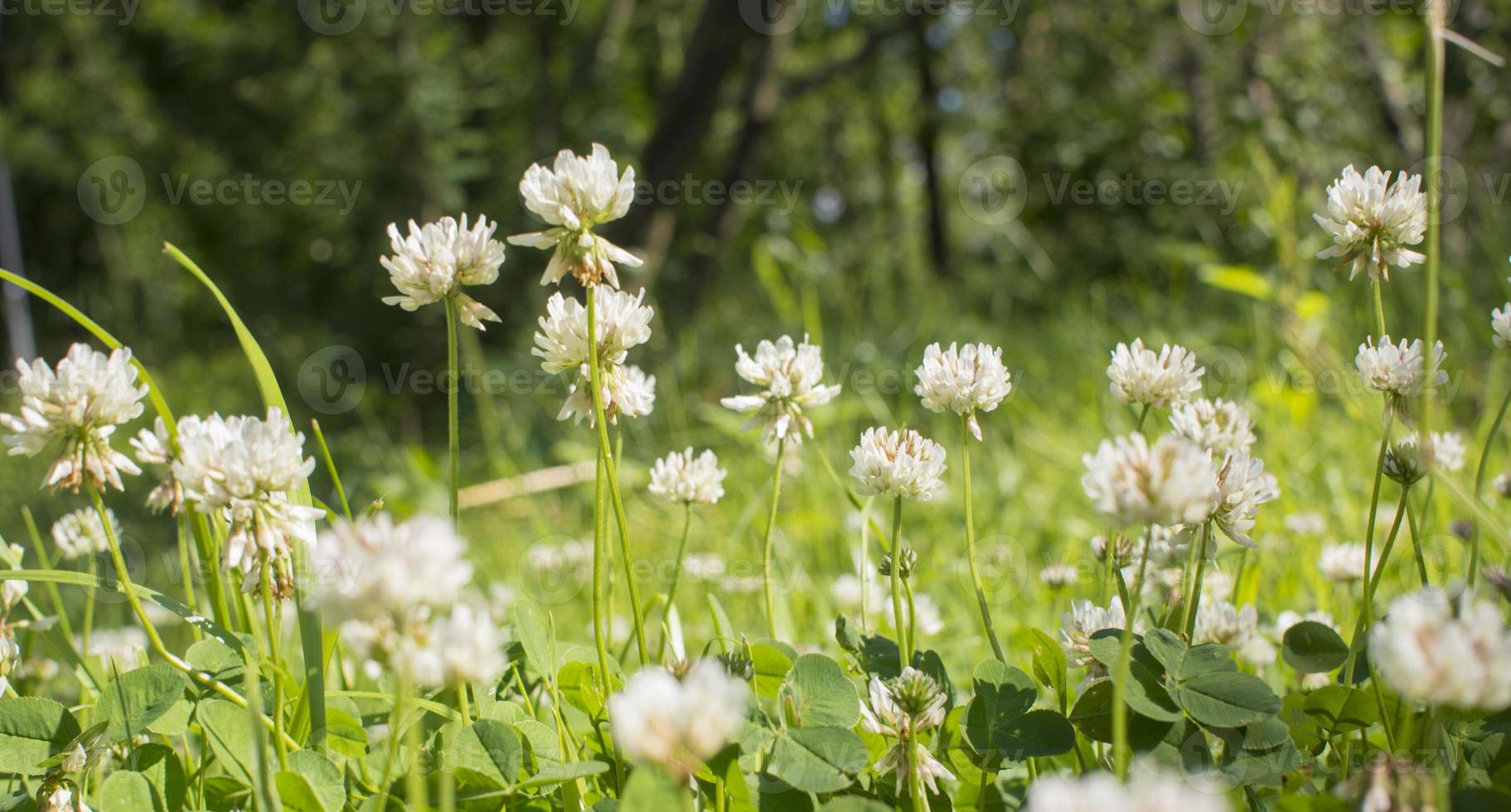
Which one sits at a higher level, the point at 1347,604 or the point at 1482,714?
the point at 1347,604

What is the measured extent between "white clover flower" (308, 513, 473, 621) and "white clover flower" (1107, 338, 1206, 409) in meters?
0.55

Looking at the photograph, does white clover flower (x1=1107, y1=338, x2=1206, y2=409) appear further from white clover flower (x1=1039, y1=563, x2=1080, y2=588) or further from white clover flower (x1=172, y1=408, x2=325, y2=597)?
white clover flower (x1=172, y1=408, x2=325, y2=597)

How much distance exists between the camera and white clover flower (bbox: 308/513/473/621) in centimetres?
44

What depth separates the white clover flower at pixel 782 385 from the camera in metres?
0.89

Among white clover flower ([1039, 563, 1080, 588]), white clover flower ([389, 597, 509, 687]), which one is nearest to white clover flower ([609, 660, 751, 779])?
white clover flower ([389, 597, 509, 687])

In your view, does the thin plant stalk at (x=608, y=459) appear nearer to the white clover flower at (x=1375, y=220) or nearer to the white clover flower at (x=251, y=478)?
the white clover flower at (x=251, y=478)

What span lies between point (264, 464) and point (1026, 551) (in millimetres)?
1701

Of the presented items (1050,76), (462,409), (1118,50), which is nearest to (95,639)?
(462,409)

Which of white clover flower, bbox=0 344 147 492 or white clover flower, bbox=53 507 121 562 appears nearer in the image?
white clover flower, bbox=0 344 147 492

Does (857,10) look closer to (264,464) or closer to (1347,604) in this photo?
(1347,604)

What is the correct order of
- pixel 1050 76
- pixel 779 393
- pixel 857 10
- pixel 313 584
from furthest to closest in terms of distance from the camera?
pixel 857 10 → pixel 1050 76 → pixel 779 393 → pixel 313 584

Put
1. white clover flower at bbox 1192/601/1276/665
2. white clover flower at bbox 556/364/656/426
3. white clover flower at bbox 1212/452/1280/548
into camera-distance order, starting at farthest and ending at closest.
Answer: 1. white clover flower at bbox 1192/601/1276/665
2. white clover flower at bbox 556/364/656/426
3. white clover flower at bbox 1212/452/1280/548

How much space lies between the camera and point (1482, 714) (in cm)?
69

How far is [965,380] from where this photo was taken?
81 cm
